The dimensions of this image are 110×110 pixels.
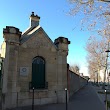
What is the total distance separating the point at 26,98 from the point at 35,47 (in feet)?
12.7

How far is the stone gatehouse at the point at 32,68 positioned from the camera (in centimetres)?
1422

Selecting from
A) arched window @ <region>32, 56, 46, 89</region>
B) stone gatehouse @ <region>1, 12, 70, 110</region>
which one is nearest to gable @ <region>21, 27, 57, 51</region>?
stone gatehouse @ <region>1, 12, 70, 110</region>

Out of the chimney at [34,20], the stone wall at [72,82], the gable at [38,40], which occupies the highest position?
the chimney at [34,20]

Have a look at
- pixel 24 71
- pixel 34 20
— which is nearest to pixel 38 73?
pixel 24 71

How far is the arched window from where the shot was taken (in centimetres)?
1537

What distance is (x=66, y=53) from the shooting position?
56.3 ft

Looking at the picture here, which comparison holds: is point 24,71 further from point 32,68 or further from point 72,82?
point 72,82

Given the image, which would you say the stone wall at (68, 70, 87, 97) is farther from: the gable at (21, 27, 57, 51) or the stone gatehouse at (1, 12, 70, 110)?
the gable at (21, 27, 57, 51)

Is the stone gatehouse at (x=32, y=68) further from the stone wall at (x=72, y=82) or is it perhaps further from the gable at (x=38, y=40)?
the stone wall at (x=72, y=82)

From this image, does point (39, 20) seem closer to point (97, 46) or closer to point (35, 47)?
point (35, 47)

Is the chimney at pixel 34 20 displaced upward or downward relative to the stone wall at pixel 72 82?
upward

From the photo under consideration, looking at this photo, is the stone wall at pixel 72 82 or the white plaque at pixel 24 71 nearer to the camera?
the white plaque at pixel 24 71

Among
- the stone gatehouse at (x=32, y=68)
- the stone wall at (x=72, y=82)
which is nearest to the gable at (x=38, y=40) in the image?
the stone gatehouse at (x=32, y=68)

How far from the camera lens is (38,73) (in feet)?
51.0
